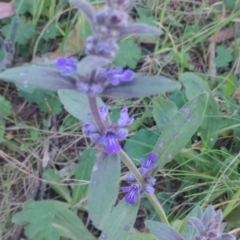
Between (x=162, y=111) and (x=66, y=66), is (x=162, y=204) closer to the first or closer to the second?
(x=162, y=111)

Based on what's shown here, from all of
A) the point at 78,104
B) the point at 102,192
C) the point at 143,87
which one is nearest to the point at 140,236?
the point at 78,104

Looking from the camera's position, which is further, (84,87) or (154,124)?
(154,124)

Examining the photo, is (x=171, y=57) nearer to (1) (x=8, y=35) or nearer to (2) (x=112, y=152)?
(1) (x=8, y=35)

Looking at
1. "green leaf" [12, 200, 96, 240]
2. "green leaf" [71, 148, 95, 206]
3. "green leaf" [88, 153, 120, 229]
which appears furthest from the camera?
"green leaf" [71, 148, 95, 206]

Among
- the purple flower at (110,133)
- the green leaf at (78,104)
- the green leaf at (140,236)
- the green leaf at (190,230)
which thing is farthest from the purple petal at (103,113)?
A: the green leaf at (140,236)

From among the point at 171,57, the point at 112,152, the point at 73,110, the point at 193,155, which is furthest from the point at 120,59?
the point at 112,152

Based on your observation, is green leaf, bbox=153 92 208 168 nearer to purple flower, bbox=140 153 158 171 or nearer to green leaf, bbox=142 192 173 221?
purple flower, bbox=140 153 158 171

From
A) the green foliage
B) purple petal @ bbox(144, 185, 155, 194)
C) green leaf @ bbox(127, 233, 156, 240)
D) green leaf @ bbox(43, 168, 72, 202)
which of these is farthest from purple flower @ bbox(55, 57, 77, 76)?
the green foliage

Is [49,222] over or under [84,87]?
under
